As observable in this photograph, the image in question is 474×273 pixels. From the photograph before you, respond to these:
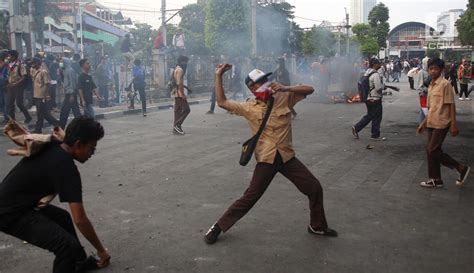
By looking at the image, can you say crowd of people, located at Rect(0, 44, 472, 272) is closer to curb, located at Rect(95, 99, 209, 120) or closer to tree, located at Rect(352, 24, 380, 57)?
curb, located at Rect(95, 99, 209, 120)

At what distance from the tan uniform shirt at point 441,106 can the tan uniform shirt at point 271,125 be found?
254 cm

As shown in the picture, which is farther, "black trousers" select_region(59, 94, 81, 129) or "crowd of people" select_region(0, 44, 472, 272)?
"black trousers" select_region(59, 94, 81, 129)

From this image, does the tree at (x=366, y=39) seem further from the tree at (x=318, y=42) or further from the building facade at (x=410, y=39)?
the building facade at (x=410, y=39)

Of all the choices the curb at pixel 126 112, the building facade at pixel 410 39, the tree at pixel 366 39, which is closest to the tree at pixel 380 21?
the tree at pixel 366 39

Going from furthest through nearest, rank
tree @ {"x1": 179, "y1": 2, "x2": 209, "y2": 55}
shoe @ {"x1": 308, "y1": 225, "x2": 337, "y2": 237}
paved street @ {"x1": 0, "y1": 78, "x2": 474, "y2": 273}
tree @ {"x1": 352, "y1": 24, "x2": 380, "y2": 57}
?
tree @ {"x1": 352, "y1": 24, "x2": 380, "y2": 57} → tree @ {"x1": 179, "y1": 2, "x2": 209, "y2": 55} → shoe @ {"x1": 308, "y1": 225, "x2": 337, "y2": 237} → paved street @ {"x1": 0, "y1": 78, "x2": 474, "y2": 273}

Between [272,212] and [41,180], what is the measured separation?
2716mm

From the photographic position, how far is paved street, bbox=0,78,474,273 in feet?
13.1

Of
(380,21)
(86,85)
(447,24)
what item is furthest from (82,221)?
(447,24)

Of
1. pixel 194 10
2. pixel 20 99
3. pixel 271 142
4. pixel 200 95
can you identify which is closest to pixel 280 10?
pixel 194 10

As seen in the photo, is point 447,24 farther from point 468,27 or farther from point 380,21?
point 468,27

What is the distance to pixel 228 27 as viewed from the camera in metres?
39.9

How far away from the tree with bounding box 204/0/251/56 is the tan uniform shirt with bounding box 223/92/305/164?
3519 centimetres

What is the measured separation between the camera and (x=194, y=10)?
5478 cm

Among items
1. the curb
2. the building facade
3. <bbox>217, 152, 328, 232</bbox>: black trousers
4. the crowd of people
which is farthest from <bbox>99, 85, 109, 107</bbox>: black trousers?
the building facade
